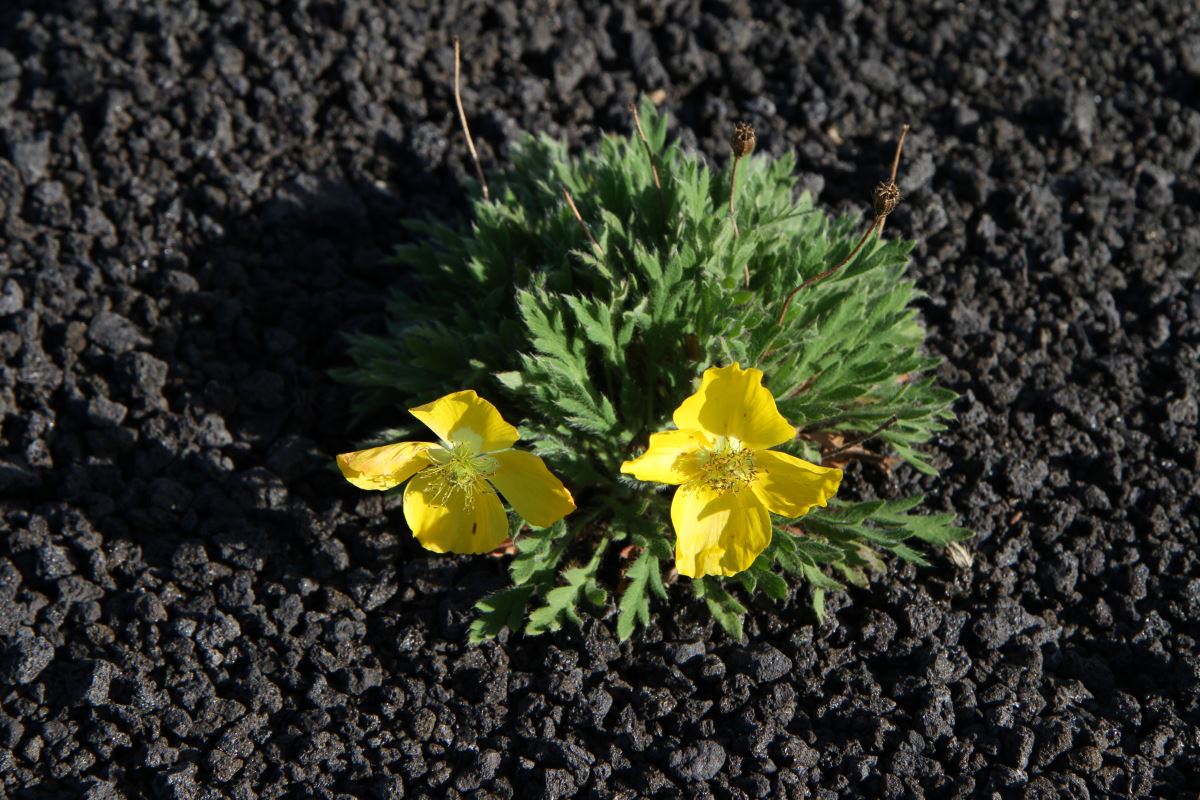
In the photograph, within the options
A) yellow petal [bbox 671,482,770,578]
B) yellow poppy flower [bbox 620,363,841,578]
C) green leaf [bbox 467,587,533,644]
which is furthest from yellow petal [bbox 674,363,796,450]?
green leaf [bbox 467,587,533,644]

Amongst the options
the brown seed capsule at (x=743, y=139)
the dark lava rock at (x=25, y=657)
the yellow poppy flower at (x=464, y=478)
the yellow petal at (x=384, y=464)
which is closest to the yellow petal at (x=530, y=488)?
the yellow poppy flower at (x=464, y=478)

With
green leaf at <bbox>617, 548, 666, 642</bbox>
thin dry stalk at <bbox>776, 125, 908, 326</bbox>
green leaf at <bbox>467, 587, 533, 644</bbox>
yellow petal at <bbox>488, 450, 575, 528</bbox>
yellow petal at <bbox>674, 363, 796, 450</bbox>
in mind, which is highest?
thin dry stalk at <bbox>776, 125, 908, 326</bbox>

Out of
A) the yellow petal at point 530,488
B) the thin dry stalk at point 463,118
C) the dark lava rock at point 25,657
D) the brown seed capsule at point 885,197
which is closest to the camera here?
the brown seed capsule at point 885,197

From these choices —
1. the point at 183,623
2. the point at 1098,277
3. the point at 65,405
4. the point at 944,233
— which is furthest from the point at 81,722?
the point at 1098,277

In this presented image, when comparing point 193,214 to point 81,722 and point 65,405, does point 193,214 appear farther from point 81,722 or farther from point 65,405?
point 81,722

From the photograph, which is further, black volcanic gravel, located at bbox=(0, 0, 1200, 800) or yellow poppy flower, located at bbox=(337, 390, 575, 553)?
black volcanic gravel, located at bbox=(0, 0, 1200, 800)

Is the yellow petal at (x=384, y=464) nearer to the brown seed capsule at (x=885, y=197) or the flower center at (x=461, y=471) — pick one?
the flower center at (x=461, y=471)

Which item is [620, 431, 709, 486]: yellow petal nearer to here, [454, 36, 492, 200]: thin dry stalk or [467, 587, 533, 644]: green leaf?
[467, 587, 533, 644]: green leaf
